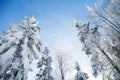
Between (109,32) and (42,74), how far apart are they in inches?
565

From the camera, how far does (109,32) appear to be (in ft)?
43.2

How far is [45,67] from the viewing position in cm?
2386

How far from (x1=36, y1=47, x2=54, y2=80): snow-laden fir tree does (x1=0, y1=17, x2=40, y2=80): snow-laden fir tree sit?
579cm

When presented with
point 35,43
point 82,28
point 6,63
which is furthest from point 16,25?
point 82,28

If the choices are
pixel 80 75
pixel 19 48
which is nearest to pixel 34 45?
pixel 19 48

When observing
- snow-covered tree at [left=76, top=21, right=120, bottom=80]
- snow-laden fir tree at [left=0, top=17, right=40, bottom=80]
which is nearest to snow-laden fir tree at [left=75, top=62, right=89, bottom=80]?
snow-covered tree at [left=76, top=21, right=120, bottom=80]

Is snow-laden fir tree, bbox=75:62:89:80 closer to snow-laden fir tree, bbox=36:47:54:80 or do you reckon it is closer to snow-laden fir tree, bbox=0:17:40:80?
snow-laden fir tree, bbox=36:47:54:80

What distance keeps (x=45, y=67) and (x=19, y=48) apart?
8.18 m

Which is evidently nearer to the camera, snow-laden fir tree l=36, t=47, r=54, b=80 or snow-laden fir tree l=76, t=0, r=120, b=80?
snow-laden fir tree l=76, t=0, r=120, b=80

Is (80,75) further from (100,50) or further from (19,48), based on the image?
(19,48)

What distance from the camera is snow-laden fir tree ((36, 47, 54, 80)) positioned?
76.7 feet

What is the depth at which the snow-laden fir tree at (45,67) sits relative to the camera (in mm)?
23364

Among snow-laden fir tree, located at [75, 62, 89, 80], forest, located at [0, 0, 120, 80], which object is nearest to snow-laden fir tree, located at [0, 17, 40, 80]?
forest, located at [0, 0, 120, 80]

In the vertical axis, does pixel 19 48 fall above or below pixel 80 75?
above
